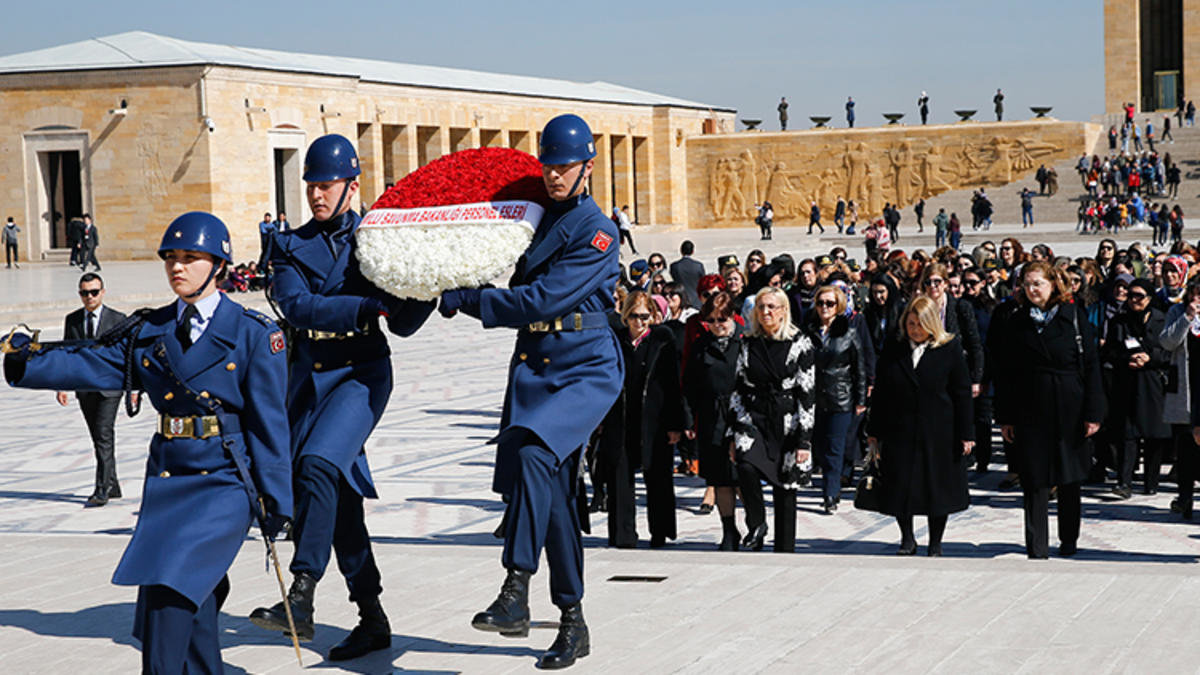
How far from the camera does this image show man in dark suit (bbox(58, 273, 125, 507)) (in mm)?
9680

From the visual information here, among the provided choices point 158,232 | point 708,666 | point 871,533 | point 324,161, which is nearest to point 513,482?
point 708,666

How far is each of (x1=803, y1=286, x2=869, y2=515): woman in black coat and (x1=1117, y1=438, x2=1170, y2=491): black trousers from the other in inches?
65.1

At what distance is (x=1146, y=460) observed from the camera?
31.6 ft

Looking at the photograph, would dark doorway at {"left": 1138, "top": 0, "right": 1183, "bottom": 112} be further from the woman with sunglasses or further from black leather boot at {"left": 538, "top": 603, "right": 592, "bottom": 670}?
black leather boot at {"left": 538, "top": 603, "right": 592, "bottom": 670}

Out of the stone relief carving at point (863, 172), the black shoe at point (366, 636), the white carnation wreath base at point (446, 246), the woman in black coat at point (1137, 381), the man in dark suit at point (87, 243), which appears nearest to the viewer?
the white carnation wreath base at point (446, 246)

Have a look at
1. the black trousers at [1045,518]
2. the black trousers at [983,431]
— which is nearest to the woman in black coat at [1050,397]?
the black trousers at [1045,518]

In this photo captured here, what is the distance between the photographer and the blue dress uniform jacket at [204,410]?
4129 mm

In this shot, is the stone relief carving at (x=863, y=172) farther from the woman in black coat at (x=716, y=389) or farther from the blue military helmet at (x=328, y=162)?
the blue military helmet at (x=328, y=162)

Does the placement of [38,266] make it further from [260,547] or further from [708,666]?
[708,666]

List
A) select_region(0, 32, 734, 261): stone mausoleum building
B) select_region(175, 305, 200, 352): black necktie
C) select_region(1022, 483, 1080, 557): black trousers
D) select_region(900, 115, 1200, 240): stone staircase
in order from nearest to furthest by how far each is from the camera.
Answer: select_region(175, 305, 200, 352): black necktie → select_region(1022, 483, 1080, 557): black trousers → select_region(0, 32, 734, 261): stone mausoleum building → select_region(900, 115, 1200, 240): stone staircase

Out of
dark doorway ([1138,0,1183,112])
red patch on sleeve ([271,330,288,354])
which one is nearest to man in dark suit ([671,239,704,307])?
red patch on sleeve ([271,330,288,354])

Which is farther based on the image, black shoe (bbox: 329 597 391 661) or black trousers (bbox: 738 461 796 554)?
black trousers (bbox: 738 461 796 554)

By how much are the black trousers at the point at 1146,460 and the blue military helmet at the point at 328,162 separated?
6.11 metres

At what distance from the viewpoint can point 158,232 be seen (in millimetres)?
37625
